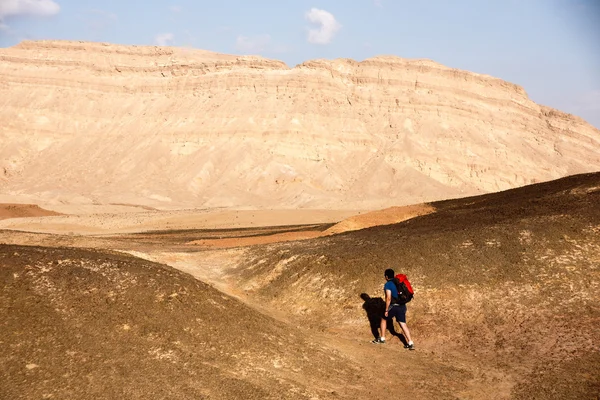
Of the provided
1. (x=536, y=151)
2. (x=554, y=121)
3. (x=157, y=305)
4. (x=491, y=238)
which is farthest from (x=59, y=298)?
(x=554, y=121)

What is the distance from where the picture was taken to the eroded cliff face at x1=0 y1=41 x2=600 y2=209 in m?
78.9

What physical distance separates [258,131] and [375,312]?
7168cm

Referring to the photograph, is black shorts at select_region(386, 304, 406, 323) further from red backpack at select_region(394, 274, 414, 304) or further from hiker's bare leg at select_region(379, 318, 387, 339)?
hiker's bare leg at select_region(379, 318, 387, 339)

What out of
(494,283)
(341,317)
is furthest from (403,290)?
(494,283)

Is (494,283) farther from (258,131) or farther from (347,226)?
(258,131)

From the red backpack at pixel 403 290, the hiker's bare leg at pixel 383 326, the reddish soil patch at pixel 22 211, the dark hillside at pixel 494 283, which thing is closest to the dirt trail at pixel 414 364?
the hiker's bare leg at pixel 383 326

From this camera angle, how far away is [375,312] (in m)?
15.9

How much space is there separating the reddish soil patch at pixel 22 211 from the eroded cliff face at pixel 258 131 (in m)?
6.56

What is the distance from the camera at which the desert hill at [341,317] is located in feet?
35.0

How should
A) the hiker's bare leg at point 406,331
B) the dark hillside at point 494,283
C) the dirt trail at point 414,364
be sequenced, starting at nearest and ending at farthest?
the dirt trail at point 414,364
the dark hillside at point 494,283
the hiker's bare leg at point 406,331

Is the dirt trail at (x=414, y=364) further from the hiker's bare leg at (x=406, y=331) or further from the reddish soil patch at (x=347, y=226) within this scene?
the reddish soil patch at (x=347, y=226)

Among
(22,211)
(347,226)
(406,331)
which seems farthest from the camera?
(22,211)

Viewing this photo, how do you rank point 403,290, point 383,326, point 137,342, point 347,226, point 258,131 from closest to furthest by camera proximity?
point 137,342
point 403,290
point 383,326
point 347,226
point 258,131

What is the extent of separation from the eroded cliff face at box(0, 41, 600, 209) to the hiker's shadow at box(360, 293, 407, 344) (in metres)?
53.8
